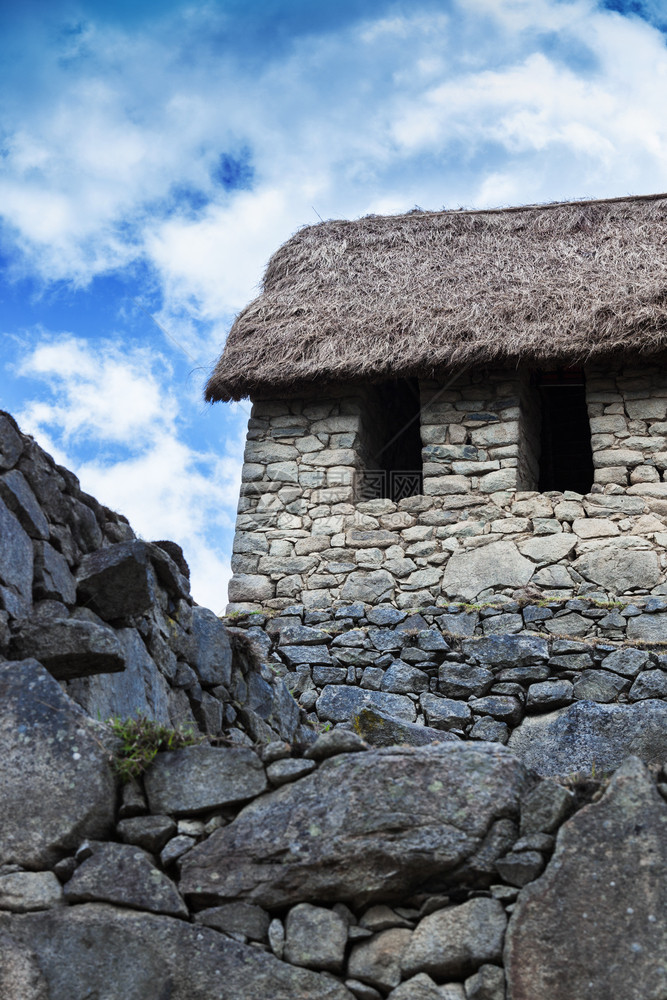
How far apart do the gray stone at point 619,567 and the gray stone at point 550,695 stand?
147 centimetres

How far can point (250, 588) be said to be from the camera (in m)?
8.45

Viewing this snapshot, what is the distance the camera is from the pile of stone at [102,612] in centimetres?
356

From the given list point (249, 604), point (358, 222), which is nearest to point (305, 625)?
point (249, 604)

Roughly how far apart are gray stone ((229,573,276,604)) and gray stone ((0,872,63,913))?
541 centimetres

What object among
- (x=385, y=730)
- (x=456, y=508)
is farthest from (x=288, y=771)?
(x=456, y=508)

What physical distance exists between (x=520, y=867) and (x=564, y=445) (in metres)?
7.51

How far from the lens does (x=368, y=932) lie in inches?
113

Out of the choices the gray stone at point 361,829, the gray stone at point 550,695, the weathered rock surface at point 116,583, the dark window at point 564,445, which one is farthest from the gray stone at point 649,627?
the gray stone at point 361,829

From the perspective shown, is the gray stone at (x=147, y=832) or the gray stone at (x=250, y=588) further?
the gray stone at (x=250, y=588)

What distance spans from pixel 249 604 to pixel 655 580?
9.90ft

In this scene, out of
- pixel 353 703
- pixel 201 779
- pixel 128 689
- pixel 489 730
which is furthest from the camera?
pixel 353 703

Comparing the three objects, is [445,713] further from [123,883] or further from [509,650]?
[123,883]

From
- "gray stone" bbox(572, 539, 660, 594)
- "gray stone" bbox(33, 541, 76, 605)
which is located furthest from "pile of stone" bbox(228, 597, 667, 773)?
"gray stone" bbox(33, 541, 76, 605)

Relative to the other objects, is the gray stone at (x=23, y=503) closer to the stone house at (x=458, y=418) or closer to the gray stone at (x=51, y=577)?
the gray stone at (x=51, y=577)
